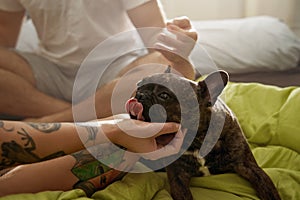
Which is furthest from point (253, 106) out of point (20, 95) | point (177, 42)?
point (20, 95)

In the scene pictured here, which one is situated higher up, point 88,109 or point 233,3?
point 88,109

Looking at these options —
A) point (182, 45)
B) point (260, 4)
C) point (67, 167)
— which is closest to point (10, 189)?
point (67, 167)

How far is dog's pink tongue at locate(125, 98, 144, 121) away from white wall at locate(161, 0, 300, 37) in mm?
1525

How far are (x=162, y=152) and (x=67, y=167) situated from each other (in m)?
0.23

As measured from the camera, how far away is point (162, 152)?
1.14m

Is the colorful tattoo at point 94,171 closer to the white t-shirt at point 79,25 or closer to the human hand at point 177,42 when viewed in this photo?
the human hand at point 177,42

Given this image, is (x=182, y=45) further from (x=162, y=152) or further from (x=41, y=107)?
(x=41, y=107)

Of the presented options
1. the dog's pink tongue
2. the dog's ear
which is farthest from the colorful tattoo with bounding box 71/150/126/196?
the dog's ear

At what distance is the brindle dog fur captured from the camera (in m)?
1.10

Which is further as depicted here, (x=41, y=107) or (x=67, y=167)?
(x=41, y=107)

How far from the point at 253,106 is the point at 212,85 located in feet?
1.36

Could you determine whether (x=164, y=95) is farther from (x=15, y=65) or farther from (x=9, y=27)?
(x=9, y=27)

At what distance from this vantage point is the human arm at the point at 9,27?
1.87 m

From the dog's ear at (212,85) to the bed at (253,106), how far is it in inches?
8.7
